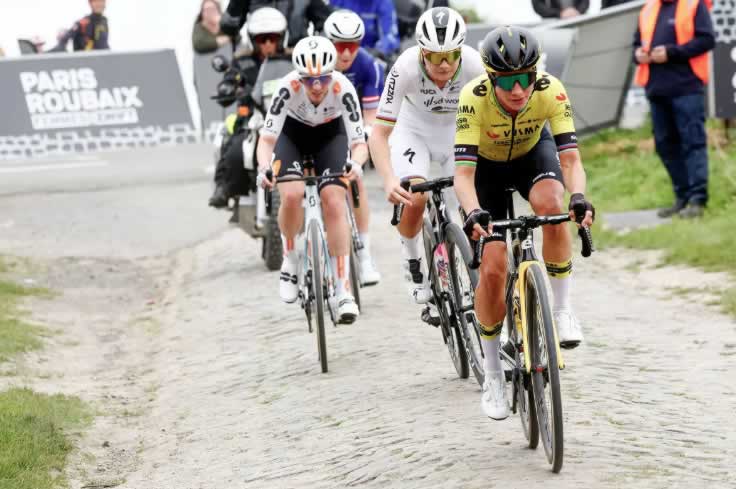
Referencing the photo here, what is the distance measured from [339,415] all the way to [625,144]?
10.3 meters

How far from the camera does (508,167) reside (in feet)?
22.8

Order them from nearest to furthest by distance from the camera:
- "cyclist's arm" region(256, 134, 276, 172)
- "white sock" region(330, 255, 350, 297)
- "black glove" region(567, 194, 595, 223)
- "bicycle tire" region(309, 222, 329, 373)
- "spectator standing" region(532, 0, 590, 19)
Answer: "black glove" region(567, 194, 595, 223) → "bicycle tire" region(309, 222, 329, 373) → "white sock" region(330, 255, 350, 297) → "cyclist's arm" region(256, 134, 276, 172) → "spectator standing" region(532, 0, 590, 19)

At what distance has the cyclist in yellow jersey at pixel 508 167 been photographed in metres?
6.54

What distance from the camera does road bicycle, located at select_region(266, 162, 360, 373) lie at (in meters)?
8.88

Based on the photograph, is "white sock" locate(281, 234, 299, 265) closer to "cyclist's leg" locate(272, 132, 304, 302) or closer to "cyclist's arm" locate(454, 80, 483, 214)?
"cyclist's leg" locate(272, 132, 304, 302)

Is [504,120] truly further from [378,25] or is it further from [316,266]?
[378,25]

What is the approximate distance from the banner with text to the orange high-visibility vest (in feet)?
28.0

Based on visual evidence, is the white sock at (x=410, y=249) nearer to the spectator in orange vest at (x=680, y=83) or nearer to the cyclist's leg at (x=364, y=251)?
the cyclist's leg at (x=364, y=251)

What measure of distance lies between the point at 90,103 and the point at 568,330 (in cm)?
1434

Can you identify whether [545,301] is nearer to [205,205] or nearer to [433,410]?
[433,410]

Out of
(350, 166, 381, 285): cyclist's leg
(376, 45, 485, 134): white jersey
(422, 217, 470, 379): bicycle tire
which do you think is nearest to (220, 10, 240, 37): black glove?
(350, 166, 381, 285): cyclist's leg

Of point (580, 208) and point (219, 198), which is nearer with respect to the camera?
point (580, 208)

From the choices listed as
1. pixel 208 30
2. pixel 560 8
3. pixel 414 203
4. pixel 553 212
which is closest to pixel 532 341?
pixel 553 212

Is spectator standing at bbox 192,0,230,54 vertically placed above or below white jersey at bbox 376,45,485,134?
below
